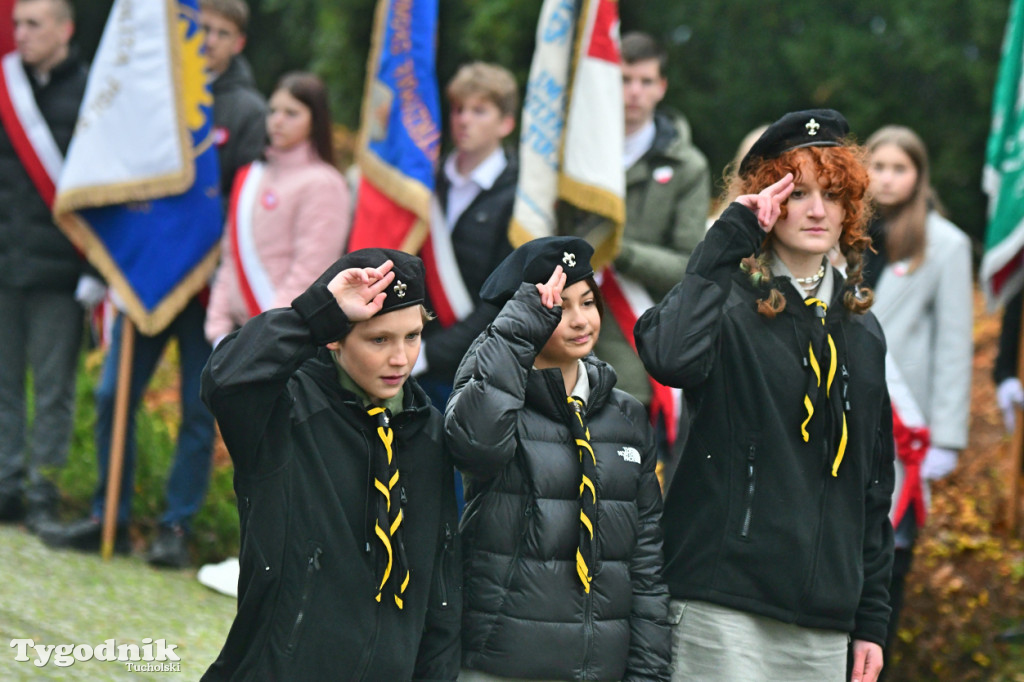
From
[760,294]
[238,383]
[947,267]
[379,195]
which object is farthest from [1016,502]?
[238,383]

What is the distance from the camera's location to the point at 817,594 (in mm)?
3459

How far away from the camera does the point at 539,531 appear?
134 inches

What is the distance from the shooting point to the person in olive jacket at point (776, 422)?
3.46m

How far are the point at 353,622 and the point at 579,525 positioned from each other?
617 millimetres

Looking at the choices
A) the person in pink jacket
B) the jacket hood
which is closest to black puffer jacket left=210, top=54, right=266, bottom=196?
the jacket hood

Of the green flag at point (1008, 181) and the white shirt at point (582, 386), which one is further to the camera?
the green flag at point (1008, 181)

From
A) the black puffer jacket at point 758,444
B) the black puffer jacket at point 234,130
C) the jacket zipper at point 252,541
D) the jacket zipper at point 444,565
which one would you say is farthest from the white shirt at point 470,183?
the jacket zipper at point 252,541

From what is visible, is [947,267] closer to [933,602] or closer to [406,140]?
[933,602]

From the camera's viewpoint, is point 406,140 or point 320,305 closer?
point 320,305

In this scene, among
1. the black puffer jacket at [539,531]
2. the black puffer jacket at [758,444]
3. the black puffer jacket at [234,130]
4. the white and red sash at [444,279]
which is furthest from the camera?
the black puffer jacket at [234,130]

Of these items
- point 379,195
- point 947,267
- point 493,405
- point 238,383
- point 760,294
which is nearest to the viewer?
point 238,383

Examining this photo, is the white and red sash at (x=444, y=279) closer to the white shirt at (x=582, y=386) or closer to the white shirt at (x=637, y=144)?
the white shirt at (x=637, y=144)

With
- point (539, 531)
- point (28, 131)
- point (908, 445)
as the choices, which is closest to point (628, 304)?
point (908, 445)

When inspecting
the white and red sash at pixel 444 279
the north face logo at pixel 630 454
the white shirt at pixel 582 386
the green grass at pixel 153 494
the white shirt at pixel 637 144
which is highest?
the white shirt at pixel 637 144
